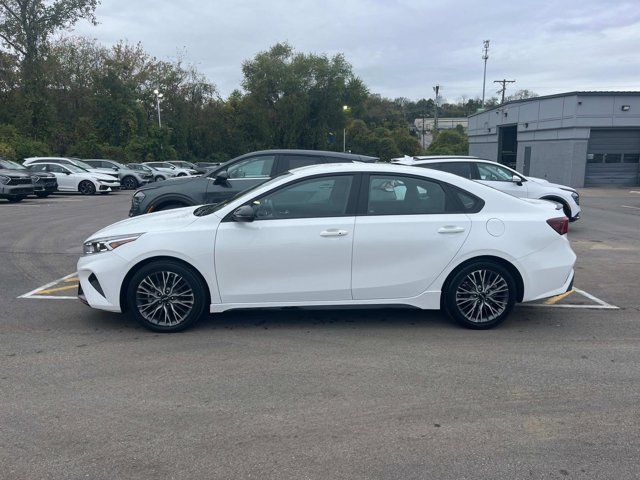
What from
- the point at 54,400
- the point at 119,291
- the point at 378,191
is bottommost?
the point at 54,400

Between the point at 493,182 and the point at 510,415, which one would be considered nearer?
the point at 510,415

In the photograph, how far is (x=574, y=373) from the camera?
4672 mm

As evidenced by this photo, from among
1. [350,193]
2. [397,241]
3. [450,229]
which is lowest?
[397,241]

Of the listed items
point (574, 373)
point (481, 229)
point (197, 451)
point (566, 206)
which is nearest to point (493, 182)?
point (566, 206)

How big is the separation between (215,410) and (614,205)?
69.0 feet

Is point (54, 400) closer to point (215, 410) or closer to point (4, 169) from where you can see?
point (215, 410)

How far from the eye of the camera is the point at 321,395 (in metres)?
4.24

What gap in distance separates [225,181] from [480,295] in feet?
17.7

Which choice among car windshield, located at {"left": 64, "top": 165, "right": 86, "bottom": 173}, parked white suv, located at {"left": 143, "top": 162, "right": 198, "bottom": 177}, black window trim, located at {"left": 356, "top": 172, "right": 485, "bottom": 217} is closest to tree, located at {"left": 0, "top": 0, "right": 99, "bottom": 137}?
parked white suv, located at {"left": 143, "top": 162, "right": 198, "bottom": 177}

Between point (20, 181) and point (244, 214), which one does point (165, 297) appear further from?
point (20, 181)

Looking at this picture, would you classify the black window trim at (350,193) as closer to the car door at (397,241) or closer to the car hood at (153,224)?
the car door at (397,241)

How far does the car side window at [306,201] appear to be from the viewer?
561cm

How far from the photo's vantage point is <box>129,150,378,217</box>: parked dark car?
31.7 ft

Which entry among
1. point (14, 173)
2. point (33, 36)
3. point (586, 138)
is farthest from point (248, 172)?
point (33, 36)
